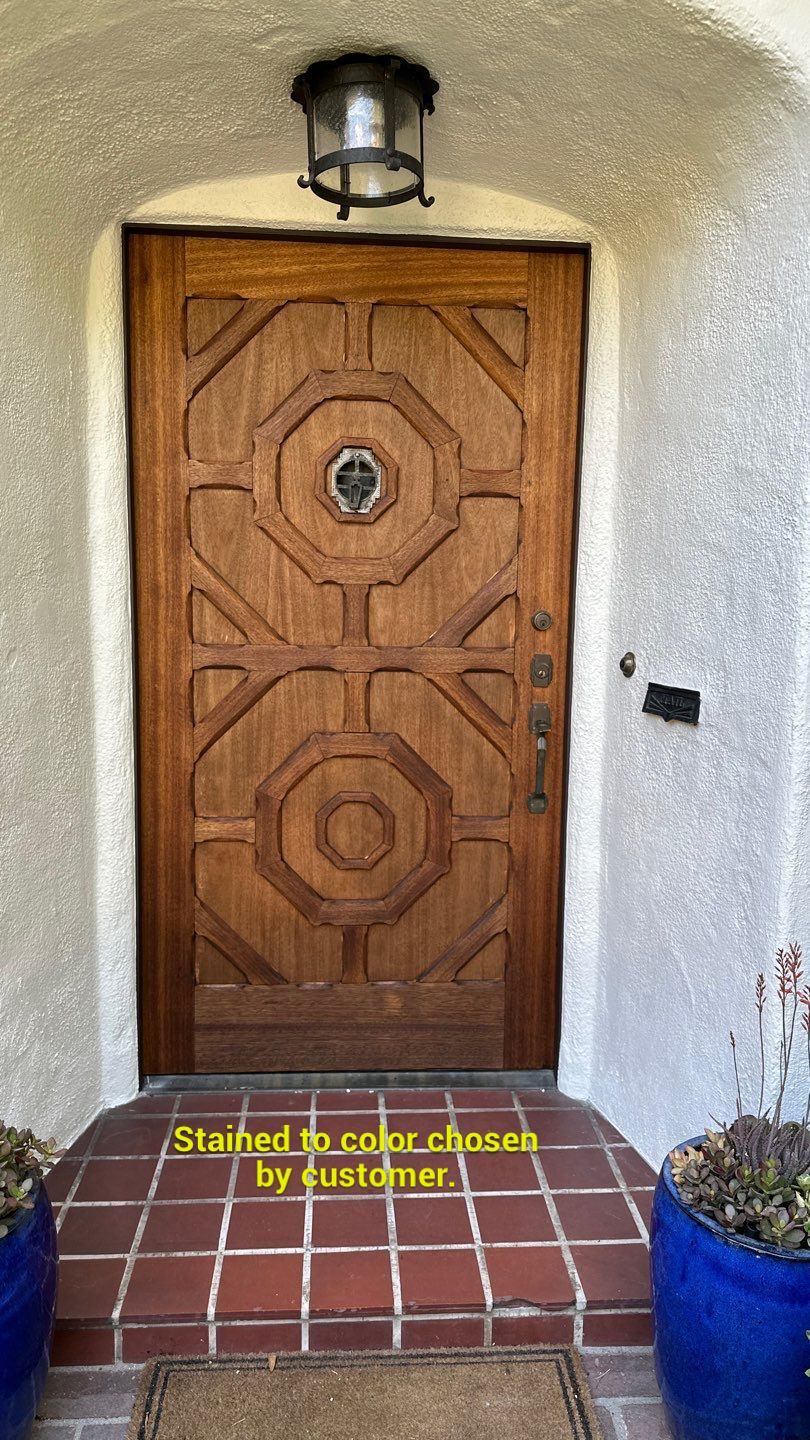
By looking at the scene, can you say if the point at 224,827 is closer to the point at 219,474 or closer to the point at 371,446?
the point at 219,474

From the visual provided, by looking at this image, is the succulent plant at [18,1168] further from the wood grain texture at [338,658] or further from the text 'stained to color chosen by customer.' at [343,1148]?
the wood grain texture at [338,658]

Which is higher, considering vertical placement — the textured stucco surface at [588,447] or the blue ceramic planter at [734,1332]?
the textured stucco surface at [588,447]

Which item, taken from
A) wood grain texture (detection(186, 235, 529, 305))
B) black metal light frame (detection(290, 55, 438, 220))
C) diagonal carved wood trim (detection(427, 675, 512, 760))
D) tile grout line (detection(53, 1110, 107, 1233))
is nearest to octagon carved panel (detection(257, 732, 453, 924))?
diagonal carved wood trim (detection(427, 675, 512, 760))

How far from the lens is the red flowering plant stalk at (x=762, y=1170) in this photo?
1.70 m

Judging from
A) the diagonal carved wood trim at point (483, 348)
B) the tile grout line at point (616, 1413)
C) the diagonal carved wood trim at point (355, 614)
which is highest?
the diagonal carved wood trim at point (483, 348)

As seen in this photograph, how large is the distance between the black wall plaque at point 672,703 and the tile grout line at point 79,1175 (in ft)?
6.11

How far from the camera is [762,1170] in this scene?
69.9 inches

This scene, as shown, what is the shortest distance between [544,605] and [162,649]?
109 centimetres

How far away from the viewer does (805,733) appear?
1931mm

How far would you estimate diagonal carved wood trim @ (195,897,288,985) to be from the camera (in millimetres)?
2844

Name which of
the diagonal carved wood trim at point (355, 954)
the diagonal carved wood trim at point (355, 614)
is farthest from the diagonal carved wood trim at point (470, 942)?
the diagonal carved wood trim at point (355, 614)

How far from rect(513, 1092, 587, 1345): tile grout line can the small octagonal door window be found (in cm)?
178

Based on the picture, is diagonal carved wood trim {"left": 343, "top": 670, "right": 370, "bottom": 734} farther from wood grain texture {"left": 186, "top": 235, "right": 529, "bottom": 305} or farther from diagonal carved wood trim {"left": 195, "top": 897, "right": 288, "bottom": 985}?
wood grain texture {"left": 186, "top": 235, "right": 529, "bottom": 305}

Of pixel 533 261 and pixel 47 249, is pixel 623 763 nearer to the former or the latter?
pixel 533 261
